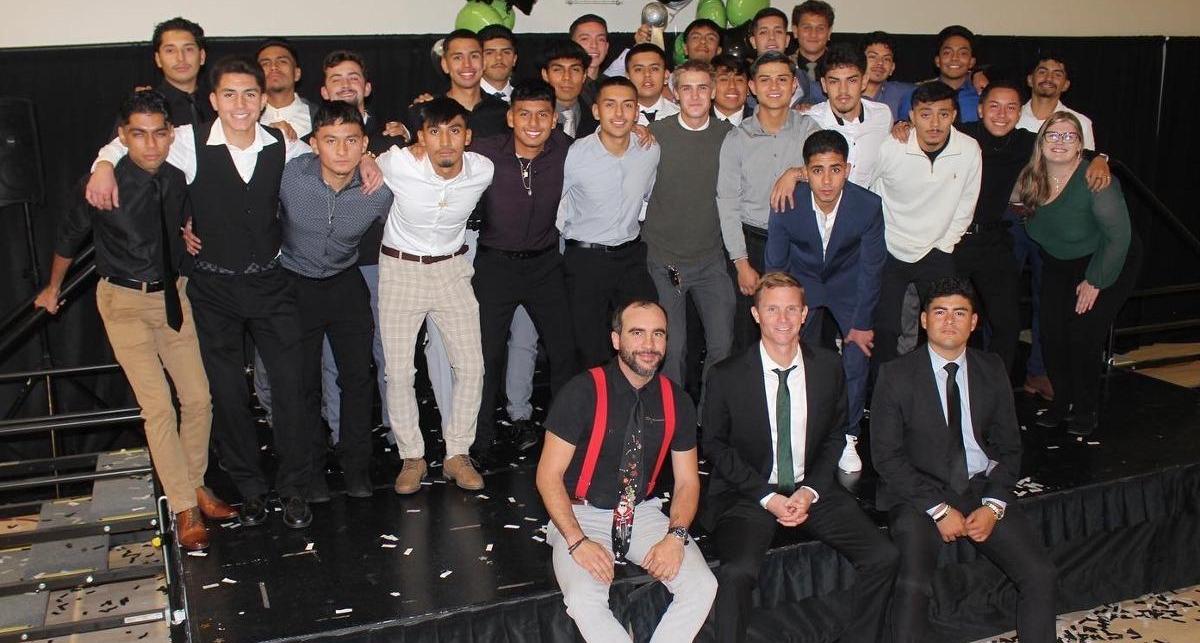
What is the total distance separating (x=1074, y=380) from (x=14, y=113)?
5.13 meters

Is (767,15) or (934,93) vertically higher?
(767,15)

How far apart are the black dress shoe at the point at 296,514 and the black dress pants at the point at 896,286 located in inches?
97.9

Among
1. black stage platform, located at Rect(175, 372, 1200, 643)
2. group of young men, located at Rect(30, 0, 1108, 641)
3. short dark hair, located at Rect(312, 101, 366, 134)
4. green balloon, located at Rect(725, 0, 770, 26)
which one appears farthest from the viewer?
green balloon, located at Rect(725, 0, 770, 26)

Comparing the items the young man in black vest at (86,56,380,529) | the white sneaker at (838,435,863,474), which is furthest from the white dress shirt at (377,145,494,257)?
the white sneaker at (838,435,863,474)

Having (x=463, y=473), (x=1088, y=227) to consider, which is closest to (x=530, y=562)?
(x=463, y=473)

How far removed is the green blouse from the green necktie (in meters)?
1.98

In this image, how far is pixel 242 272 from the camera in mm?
4031

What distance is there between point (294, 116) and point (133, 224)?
127 centimetres

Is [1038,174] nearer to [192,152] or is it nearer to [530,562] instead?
[530,562]

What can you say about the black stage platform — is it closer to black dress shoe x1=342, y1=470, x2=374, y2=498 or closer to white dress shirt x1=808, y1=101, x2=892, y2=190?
black dress shoe x1=342, y1=470, x2=374, y2=498

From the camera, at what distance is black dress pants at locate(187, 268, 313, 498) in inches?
160

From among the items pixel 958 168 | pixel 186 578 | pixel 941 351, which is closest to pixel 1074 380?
pixel 958 168

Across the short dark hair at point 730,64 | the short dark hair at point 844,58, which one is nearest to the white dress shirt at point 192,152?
the short dark hair at point 730,64

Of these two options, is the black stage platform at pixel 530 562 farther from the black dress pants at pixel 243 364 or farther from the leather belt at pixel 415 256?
the leather belt at pixel 415 256
